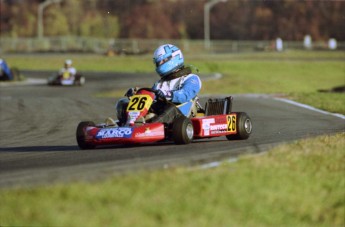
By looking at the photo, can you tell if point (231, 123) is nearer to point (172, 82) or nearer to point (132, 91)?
point (172, 82)

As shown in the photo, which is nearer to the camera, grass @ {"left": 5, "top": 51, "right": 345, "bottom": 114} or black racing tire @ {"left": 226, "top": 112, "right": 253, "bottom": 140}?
black racing tire @ {"left": 226, "top": 112, "right": 253, "bottom": 140}

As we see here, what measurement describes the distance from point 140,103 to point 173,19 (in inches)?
3538

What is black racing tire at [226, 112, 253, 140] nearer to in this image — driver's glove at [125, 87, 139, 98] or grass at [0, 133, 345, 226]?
driver's glove at [125, 87, 139, 98]

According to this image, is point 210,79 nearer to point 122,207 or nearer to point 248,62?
point 248,62

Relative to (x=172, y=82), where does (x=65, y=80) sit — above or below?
below

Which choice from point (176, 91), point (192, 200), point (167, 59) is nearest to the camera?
point (192, 200)

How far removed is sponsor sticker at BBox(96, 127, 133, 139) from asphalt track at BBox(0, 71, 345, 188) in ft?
0.53

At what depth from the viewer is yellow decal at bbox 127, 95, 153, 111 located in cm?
1097

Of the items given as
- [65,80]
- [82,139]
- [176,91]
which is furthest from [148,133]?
[65,80]

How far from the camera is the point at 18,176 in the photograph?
741cm

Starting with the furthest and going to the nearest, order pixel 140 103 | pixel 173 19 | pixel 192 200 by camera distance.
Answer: pixel 173 19 < pixel 140 103 < pixel 192 200

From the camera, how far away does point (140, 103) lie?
1100 centimetres

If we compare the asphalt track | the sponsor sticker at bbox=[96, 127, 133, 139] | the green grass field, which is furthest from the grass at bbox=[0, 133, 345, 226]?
the sponsor sticker at bbox=[96, 127, 133, 139]

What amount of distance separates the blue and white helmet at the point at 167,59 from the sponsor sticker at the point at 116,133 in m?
1.40
